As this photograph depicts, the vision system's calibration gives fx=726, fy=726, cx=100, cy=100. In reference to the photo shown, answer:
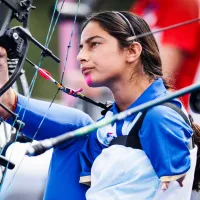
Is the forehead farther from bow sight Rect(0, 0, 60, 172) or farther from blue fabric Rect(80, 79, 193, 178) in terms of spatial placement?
blue fabric Rect(80, 79, 193, 178)

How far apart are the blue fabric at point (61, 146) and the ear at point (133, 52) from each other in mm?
321

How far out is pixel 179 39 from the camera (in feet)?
10.1

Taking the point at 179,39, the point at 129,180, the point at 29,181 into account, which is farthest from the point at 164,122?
the point at 29,181

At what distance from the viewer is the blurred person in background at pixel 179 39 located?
10.1 ft

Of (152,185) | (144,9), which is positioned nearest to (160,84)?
(152,185)

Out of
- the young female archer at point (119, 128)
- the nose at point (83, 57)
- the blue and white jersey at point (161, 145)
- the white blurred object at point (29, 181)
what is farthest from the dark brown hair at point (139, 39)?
the white blurred object at point (29, 181)

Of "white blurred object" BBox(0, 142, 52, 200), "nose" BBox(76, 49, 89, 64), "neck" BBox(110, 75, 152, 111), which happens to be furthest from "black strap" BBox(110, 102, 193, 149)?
"white blurred object" BBox(0, 142, 52, 200)

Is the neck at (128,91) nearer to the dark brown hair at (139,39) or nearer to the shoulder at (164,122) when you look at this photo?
the dark brown hair at (139,39)

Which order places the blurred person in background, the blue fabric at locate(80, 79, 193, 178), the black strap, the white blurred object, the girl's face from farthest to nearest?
the white blurred object
the blurred person in background
the girl's face
the black strap
the blue fabric at locate(80, 79, 193, 178)

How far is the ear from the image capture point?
2.57m

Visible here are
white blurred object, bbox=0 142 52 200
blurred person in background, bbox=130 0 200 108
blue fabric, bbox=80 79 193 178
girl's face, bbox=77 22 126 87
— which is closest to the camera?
blue fabric, bbox=80 79 193 178

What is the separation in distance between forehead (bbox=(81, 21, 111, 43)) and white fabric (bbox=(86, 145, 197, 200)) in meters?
0.42

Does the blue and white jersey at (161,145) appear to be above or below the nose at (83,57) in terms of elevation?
below

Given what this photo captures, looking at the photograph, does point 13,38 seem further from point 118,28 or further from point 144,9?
point 144,9
